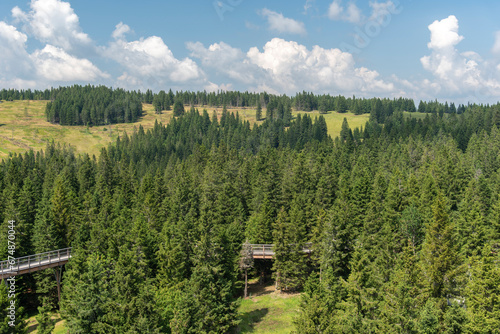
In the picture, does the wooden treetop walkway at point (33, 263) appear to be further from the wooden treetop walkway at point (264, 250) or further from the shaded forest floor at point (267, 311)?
the wooden treetop walkway at point (264, 250)

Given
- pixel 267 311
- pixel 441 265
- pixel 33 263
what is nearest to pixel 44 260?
pixel 33 263

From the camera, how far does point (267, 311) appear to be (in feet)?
162

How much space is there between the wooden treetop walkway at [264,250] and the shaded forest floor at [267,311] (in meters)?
5.70

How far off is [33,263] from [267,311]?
35566mm

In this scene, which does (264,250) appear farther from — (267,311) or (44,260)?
(44,260)

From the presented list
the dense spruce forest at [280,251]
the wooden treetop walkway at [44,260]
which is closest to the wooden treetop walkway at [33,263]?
the wooden treetop walkway at [44,260]

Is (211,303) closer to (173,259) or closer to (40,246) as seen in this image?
(173,259)

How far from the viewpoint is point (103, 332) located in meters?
34.4

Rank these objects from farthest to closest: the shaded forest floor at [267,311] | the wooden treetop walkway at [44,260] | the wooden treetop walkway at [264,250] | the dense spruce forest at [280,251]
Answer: the wooden treetop walkway at [264,250], the wooden treetop walkway at [44,260], the shaded forest floor at [267,311], the dense spruce forest at [280,251]

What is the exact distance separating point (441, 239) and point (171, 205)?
51.4m

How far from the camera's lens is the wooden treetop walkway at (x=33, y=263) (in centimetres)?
4831

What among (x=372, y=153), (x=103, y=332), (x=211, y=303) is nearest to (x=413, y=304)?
(x=211, y=303)

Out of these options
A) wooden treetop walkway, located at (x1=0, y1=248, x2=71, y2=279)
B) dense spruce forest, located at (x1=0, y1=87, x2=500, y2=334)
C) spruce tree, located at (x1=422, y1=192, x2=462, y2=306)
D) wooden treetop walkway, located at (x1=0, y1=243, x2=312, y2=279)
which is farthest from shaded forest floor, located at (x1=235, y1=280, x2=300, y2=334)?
wooden treetop walkway, located at (x1=0, y1=248, x2=71, y2=279)

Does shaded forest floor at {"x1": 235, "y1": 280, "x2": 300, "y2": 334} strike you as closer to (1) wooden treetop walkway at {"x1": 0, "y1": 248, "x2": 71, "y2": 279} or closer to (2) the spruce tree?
(2) the spruce tree
